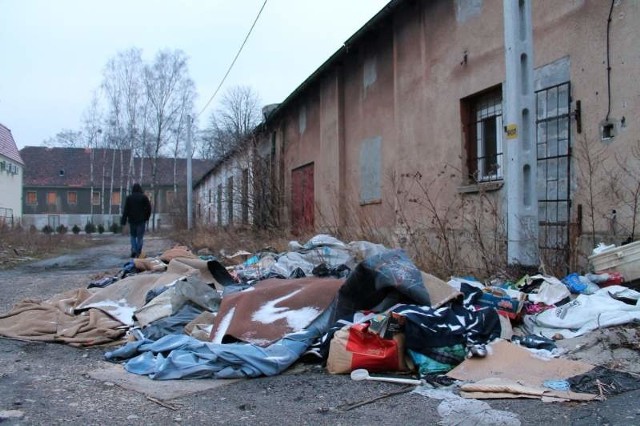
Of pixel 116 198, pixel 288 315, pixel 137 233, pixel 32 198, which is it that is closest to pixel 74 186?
pixel 116 198

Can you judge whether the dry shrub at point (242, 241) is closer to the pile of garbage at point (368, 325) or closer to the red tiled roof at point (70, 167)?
the pile of garbage at point (368, 325)

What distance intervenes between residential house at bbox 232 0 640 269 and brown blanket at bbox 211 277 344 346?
271 cm

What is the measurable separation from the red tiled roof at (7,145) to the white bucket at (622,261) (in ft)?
133

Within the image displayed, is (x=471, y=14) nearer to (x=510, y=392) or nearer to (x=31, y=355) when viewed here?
(x=510, y=392)

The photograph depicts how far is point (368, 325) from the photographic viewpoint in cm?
408

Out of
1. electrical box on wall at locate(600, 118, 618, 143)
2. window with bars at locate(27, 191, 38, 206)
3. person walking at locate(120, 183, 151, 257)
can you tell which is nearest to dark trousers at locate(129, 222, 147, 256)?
person walking at locate(120, 183, 151, 257)

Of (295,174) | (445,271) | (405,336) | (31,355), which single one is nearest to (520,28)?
(445,271)

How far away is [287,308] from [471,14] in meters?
5.44

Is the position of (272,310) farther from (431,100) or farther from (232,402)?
(431,100)

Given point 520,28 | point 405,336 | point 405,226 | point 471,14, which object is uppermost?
point 471,14

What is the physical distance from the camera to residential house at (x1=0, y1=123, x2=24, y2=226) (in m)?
38.3

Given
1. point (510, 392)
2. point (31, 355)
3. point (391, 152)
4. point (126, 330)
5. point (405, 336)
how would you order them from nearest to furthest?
point (510, 392)
point (405, 336)
point (31, 355)
point (126, 330)
point (391, 152)

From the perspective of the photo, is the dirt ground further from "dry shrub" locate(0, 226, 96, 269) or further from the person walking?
"dry shrub" locate(0, 226, 96, 269)

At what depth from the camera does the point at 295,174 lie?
54.4ft
